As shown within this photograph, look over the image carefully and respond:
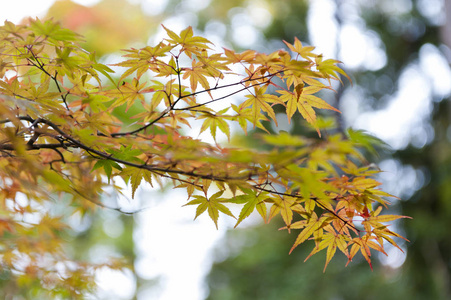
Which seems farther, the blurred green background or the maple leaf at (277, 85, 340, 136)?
the blurred green background

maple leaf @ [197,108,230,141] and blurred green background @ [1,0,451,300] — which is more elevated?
blurred green background @ [1,0,451,300]

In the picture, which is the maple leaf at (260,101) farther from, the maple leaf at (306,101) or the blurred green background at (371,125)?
the blurred green background at (371,125)

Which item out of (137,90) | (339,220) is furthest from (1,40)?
(339,220)

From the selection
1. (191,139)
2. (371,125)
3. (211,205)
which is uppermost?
(371,125)

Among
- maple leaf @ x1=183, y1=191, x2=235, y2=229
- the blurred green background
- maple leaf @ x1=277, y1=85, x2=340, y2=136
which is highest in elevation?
the blurred green background

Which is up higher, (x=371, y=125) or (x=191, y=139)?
(x=371, y=125)

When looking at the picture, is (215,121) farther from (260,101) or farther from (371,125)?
(371,125)

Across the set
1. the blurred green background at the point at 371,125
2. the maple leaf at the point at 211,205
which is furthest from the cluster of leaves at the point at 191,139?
the blurred green background at the point at 371,125

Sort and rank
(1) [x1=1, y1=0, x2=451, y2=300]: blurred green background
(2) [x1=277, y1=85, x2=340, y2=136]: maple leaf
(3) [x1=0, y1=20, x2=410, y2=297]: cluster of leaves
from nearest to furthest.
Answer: (3) [x1=0, y1=20, x2=410, y2=297]: cluster of leaves
(2) [x1=277, y1=85, x2=340, y2=136]: maple leaf
(1) [x1=1, y1=0, x2=451, y2=300]: blurred green background

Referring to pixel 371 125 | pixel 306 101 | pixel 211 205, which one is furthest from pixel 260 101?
pixel 371 125

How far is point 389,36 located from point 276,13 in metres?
1.53

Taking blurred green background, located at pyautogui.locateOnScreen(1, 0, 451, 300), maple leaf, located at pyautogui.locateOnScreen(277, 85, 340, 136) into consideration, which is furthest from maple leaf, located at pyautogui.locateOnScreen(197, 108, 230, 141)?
blurred green background, located at pyautogui.locateOnScreen(1, 0, 451, 300)

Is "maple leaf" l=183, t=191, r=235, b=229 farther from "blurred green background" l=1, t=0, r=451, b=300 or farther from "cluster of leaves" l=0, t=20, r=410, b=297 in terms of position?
"blurred green background" l=1, t=0, r=451, b=300

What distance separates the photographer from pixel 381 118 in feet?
14.7
